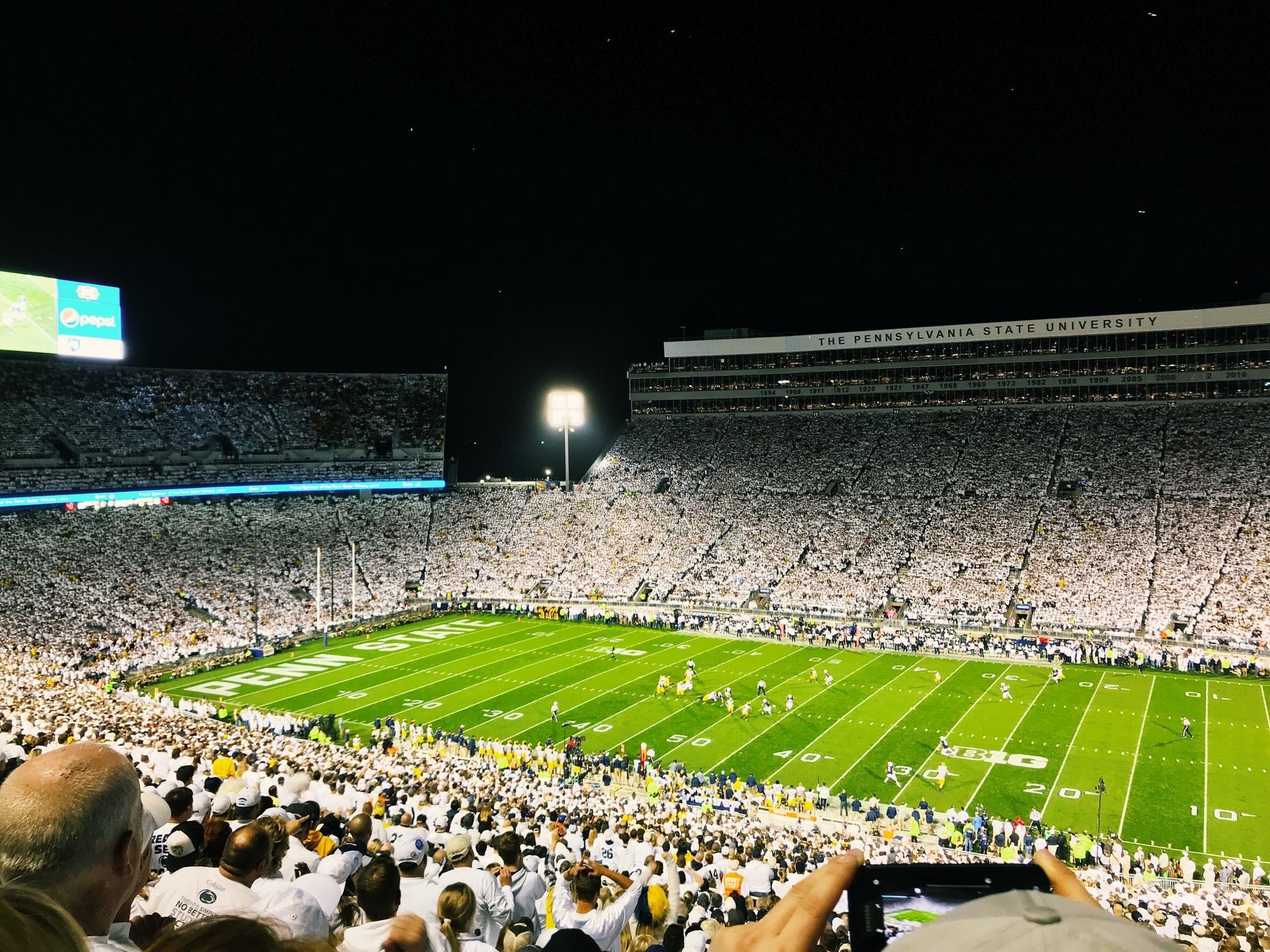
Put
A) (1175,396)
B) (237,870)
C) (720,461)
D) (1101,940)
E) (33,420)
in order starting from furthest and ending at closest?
(720,461) → (1175,396) → (33,420) → (237,870) → (1101,940)

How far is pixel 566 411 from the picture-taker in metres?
56.1

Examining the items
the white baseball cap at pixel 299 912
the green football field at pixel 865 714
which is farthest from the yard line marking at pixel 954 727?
the white baseball cap at pixel 299 912

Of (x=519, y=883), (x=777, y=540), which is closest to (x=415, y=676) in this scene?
(x=777, y=540)

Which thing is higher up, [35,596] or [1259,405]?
[1259,405]

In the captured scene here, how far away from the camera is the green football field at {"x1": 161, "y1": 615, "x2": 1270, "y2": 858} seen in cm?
1941

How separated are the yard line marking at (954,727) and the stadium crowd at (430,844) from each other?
4.50 ft

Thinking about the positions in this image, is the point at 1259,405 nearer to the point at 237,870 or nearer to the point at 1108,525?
the point at 1108,525

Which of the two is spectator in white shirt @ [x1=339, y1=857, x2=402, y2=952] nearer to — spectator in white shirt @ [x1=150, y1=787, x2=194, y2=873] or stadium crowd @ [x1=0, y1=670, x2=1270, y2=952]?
stadium crowd @ [x1=0, y1=670, x2=1270, y2=952]

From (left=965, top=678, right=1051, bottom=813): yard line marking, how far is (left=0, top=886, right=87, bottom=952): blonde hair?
20.1 m

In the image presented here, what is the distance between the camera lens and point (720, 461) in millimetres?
55562

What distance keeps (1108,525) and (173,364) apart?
51.2 m

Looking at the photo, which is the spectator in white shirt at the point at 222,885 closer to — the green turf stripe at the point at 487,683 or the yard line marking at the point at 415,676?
the green turf stripe at the point at 487,683

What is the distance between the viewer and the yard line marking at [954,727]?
2022 cm

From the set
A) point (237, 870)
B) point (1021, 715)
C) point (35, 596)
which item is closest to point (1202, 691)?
point (1021, 715)
